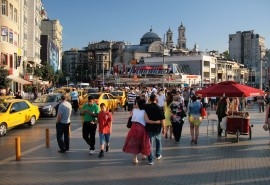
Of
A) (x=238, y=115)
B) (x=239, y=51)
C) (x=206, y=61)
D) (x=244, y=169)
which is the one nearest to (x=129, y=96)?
(x=238, y=115)

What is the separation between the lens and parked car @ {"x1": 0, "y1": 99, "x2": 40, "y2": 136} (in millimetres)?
17562

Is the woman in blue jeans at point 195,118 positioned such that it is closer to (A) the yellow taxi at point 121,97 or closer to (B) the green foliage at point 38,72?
(A) the yellow taxi at point 121,97

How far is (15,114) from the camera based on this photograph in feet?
61.2

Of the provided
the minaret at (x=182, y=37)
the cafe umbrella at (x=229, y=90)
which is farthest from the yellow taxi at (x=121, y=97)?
the minaret at (x=182, y=37)

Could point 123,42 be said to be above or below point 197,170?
above

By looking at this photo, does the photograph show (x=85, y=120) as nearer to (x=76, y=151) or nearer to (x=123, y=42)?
(x=76, y=151)

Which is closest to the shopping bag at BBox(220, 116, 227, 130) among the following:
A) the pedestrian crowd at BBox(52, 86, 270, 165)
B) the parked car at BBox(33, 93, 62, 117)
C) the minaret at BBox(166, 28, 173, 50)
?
the pedestrian crowd at BBox(52, 86, 270, 165)

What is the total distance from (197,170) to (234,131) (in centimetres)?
540

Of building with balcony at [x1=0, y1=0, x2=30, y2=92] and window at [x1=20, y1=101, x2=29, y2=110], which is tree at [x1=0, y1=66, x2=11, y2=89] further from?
window at [x1=20, y1=101, x2=29, y2=110]

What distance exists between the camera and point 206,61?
118 meters

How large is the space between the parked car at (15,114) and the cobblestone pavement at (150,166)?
411cm

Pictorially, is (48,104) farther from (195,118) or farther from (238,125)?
(238,125)

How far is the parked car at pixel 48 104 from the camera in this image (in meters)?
24.8

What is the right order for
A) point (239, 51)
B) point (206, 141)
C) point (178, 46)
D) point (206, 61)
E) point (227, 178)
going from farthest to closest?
point (239, 51)
point (178, 46)
point (206, 61)
point (206, 141)
point (227, 178)
